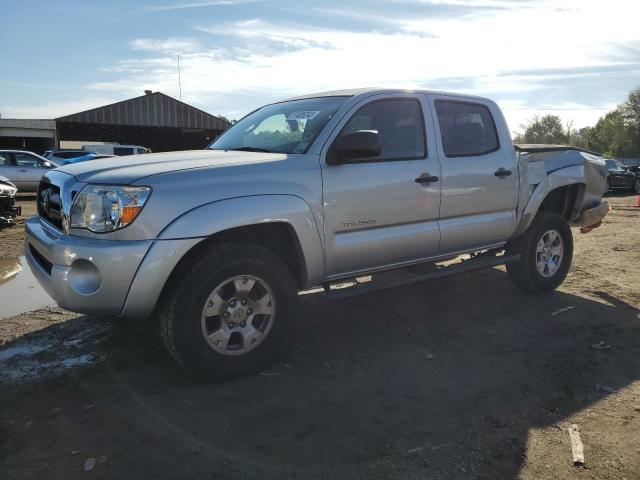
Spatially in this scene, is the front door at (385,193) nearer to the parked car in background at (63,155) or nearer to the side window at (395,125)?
the side window at (395,125)

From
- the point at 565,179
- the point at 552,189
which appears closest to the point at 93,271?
the point at 552,189

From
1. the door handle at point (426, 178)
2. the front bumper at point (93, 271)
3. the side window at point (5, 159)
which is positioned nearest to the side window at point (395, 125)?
the door handle at point (426, 178)

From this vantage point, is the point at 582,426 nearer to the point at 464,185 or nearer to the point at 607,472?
the point at 607,472

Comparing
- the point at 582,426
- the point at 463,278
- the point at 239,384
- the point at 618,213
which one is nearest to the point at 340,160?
the point at 239,384

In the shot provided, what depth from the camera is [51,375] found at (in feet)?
12.2

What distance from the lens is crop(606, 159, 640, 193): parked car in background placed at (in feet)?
74.7

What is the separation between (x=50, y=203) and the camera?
12.6 feet

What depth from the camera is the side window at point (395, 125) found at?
14.2ft

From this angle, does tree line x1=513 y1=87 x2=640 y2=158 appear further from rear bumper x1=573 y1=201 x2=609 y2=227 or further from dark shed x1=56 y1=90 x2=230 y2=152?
rear bumper x1=573 y1=201 x2=609 y2=227

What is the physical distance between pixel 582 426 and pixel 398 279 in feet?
6.12

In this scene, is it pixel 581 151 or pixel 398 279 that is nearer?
pixel 398 279

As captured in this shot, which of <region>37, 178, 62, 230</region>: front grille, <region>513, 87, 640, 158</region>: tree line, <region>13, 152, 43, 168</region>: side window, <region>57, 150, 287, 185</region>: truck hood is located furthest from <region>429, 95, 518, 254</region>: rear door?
<region>513, 87, 640, 158</region>: tree line

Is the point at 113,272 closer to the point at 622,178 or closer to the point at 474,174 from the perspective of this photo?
the point at 474,174

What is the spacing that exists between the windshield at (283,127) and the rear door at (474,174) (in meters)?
1.10
